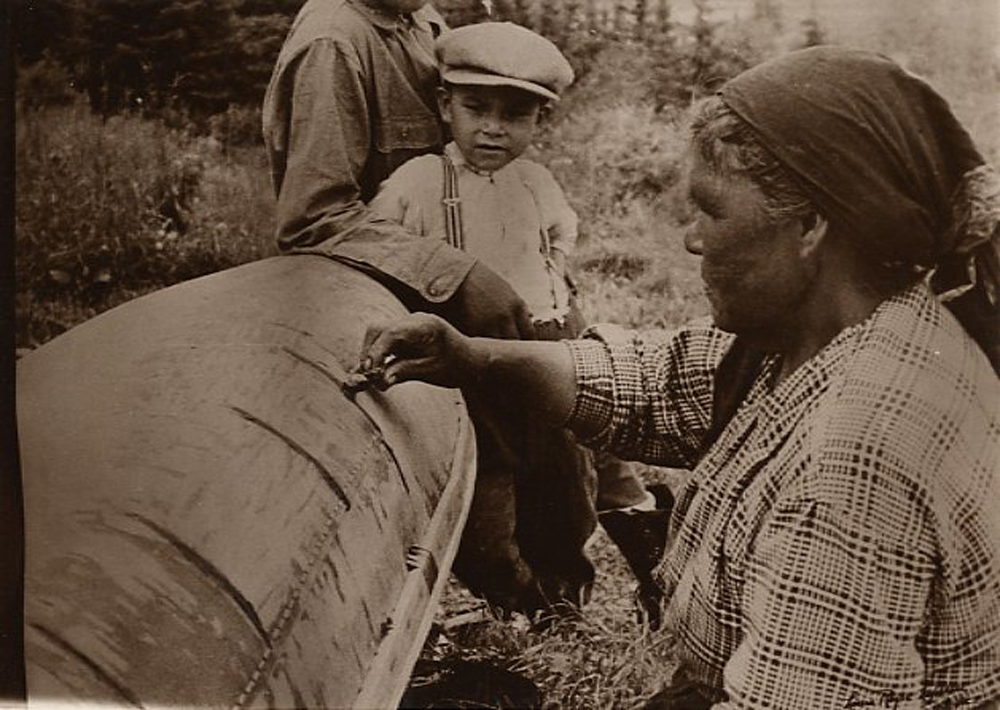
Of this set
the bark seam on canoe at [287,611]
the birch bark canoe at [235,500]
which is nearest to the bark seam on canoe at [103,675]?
the birch bark canoe at [235,500]

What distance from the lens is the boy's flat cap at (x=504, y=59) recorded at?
207 cm

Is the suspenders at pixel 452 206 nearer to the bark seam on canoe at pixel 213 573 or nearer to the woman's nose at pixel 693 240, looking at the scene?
the woman's nose at pixel 693 240

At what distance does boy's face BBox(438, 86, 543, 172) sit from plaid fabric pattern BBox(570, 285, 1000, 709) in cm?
56

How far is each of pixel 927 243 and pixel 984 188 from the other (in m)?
0.12

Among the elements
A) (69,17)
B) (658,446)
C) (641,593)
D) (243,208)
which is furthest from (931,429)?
(69,17)

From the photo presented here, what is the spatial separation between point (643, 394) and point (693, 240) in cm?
32

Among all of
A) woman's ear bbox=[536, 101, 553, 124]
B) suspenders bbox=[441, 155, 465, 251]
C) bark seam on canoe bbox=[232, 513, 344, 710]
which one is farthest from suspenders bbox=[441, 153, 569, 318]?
bark seam on canoe bbox=[232, 513, 344, 710]

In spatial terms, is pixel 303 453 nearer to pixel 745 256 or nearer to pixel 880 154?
pixel 745 256

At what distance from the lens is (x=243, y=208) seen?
2.22 metres

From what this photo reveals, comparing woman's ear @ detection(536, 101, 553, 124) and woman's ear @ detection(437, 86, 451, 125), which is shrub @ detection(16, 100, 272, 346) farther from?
woman's ear @ detection(536, 101, 553, 124)

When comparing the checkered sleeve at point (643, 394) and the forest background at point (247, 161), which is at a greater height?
the forest background at point (247, 161)

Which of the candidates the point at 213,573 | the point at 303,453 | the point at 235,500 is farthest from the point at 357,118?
the point at 213,573

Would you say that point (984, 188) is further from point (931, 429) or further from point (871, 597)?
point (871, 597)

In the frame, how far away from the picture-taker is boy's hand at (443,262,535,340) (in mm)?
2150
